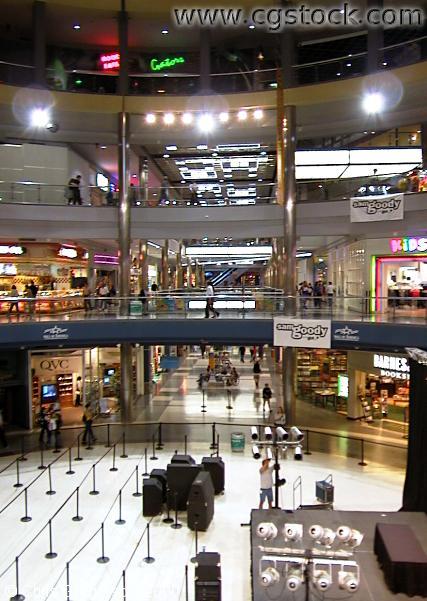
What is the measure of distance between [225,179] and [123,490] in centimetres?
2278

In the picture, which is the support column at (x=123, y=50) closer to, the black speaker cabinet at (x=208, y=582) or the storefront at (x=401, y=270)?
the storefront at (x=401, y=270)

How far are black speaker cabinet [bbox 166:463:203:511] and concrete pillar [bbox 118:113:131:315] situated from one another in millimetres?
9416

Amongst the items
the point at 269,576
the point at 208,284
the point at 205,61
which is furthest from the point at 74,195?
the point at 269,576

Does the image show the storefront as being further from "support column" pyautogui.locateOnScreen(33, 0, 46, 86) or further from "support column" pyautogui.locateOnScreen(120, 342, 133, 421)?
"support column" pyautogui.locateOnScreen(33, 0, 46, 86)

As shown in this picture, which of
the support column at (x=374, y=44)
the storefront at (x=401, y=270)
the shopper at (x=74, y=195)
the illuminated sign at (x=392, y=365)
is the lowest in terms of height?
the illuminated sign at (x=392, y=365)

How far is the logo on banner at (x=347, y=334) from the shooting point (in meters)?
16.4

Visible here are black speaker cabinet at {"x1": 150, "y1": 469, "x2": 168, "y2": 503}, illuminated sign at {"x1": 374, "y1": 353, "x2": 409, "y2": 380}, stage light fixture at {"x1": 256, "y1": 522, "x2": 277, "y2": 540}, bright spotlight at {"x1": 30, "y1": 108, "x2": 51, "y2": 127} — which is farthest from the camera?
bright spotlight at {"x1": 30, "y1": 108, "x2": 51, "y2": 127}

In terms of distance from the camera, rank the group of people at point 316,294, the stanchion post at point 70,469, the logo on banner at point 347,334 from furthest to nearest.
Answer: the group of people at point 316,294, the logo on banner at point 347,334, the stanchion post at point 70,469

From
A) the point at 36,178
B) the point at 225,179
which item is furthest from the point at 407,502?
the point at 225,179

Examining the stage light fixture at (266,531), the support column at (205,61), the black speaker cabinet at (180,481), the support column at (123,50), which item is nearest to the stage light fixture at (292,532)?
the stage light fixture at (266,531)

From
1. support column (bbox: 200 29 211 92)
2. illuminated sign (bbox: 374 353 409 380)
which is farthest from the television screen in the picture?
support column (bbox: 200 29 211 92)

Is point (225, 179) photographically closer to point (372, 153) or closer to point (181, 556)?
point (372, 153)

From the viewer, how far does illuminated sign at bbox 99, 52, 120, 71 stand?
23062 mm

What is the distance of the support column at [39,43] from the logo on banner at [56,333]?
940cm
